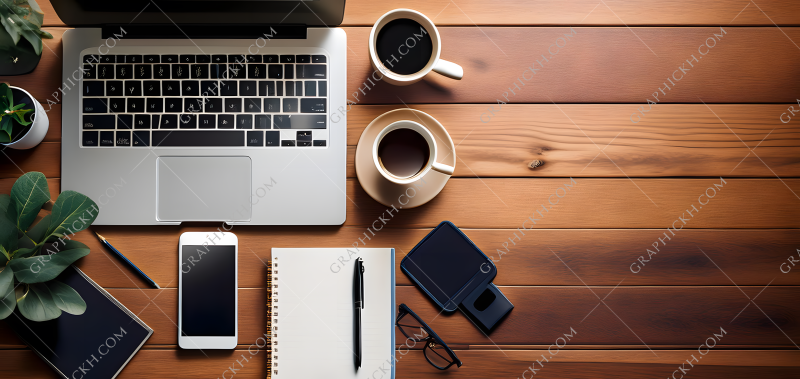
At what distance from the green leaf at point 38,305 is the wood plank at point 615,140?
0.62 meters

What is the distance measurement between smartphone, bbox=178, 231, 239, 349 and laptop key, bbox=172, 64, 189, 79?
31 centimetres

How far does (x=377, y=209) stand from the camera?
0.84 meters

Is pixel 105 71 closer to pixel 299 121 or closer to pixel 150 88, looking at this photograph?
pixel 150 88

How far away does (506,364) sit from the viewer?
854mm

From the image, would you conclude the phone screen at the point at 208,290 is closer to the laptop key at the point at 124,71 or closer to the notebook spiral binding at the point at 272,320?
the notebook spiral binding at the point at 272,320

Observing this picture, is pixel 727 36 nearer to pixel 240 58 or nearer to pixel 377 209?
pixel 377 209

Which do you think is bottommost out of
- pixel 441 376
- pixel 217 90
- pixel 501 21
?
pixel 441 376

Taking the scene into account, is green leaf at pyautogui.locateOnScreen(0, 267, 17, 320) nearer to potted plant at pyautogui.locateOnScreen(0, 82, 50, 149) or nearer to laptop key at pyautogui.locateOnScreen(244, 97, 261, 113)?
potted plant at pyautogui.locateOnScreen(0, 82, 50, 149)

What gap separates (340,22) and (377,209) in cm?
39

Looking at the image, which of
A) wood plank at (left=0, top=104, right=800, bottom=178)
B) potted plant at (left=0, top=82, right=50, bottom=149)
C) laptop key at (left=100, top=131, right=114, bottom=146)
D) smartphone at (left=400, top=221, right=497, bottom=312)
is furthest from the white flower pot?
smartphone at (left=400, top=221, right=497, bottom=312)

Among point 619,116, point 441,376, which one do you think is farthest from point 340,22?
point 441,376

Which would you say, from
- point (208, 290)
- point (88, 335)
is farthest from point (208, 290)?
point (88, 335)

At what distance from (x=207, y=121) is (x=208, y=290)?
339 mm

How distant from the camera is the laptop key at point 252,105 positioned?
2.62 ft
